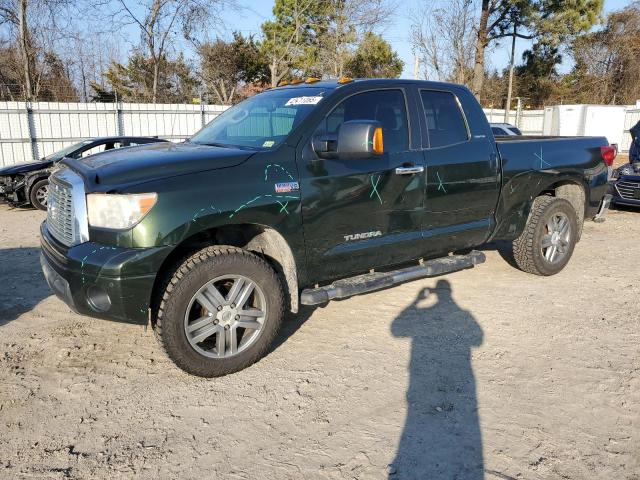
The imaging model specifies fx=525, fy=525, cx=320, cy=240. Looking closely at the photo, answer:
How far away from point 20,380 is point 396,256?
286cm

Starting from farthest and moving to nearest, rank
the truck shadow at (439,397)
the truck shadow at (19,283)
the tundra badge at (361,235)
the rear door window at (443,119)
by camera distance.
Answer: the truck shadow at (19,283) < the rear door window at (443,119) < the tundra badge at (361,235) < the truck shadow at (439,397)

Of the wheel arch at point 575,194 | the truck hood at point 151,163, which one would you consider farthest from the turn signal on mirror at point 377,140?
the wheel arch at point 575,194

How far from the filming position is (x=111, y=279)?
10.1ft

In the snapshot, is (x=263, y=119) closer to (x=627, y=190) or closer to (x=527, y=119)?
(x=627, y=190)

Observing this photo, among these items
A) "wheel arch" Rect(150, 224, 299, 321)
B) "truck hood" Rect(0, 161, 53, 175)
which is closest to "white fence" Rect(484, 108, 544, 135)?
"truck hood" Rect(0, 161, 53, 175)

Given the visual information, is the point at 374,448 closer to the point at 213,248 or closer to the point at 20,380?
the point at 213,248

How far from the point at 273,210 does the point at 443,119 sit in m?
1.99

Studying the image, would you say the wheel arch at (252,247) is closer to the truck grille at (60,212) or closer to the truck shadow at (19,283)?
the truck grille at (60,212)

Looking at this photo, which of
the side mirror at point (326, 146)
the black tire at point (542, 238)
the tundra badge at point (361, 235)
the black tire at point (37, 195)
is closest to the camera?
the side mirror at point (326, 146)

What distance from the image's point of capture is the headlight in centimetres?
312

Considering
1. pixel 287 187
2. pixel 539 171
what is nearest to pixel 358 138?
pixel 287 187

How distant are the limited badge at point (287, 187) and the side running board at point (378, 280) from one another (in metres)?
0.78

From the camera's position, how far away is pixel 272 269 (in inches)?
143

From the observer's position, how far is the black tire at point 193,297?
3264 mm
